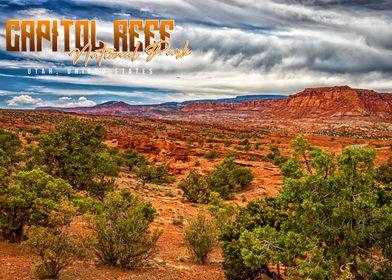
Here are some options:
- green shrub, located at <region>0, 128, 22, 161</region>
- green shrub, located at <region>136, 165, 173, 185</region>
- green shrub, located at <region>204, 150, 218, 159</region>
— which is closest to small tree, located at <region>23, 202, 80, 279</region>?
green shrub, located at <region>0, 128, 22, 161</region>

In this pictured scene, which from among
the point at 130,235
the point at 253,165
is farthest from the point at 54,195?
the point at 253,165

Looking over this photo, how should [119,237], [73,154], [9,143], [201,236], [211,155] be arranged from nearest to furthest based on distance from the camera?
[119,237] < [201,236] < [73,154] < [9,143] < [211,155]

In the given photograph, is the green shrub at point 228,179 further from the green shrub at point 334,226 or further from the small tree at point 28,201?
the green shrub at point 334,226

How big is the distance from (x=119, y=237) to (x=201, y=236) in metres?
3.13

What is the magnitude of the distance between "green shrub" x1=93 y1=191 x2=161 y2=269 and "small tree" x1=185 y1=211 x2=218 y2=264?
176cm

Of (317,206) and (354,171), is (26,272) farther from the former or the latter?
(354,171)

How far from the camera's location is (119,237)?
35.0 ft

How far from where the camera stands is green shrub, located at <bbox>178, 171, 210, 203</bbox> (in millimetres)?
28141

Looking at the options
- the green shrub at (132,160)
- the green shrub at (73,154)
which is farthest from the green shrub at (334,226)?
the green shrub at (132,160)

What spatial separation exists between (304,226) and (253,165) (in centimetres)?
3577

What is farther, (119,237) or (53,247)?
(119,237)

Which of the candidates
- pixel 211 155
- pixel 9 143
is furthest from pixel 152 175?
pixel 9 143

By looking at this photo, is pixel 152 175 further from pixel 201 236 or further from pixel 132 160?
pixel 201 236

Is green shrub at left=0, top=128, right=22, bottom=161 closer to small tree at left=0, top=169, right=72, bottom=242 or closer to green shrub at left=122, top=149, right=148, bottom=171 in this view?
small tree at left=0, top=169, right=72, bottom=242
